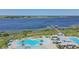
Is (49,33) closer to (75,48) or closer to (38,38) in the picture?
(38,38)

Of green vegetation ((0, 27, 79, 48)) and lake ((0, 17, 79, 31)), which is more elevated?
lake ((0, 17, 79, 31))

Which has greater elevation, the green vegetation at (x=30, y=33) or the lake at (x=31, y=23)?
the lake at (x=31, y=23)
